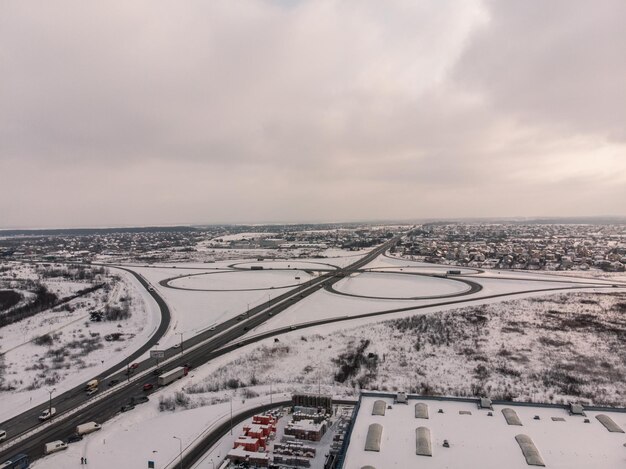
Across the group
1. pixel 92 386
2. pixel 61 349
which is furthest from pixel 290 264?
pixel 92 386

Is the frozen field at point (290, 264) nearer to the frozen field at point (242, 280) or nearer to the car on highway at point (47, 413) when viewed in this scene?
the frozen field at point (242, 280)

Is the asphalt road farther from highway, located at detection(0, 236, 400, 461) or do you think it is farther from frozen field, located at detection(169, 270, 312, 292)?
frozen field, located at detection(169, 270, 312, 292)

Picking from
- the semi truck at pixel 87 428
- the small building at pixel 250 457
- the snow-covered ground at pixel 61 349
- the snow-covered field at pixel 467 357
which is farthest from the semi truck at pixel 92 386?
the small building at pixel 250 457

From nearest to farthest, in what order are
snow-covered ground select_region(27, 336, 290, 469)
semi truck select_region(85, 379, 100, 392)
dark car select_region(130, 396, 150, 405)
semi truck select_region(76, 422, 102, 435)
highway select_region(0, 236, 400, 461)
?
1. snow-covered ground select_region(27, 336, 290, 469)
2. highway select_region(0, 236, 400, 461)
3. semi truck select_region(76, 422, 102, 435)
4. dark car select_region(130, 396, 150, 405)
5. semi truck select_region(85, 379, 100, 392)

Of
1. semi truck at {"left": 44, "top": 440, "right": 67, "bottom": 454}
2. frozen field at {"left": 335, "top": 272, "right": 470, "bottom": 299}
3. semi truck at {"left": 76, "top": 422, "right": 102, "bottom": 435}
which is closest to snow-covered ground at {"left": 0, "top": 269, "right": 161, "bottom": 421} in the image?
semi truck at {"left": 76, "top": 422, "right": 102, "bottom": 435}

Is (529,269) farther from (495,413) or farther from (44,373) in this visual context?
(44,373)

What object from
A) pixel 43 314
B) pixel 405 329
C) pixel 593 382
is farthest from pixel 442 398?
pixel 43 314
